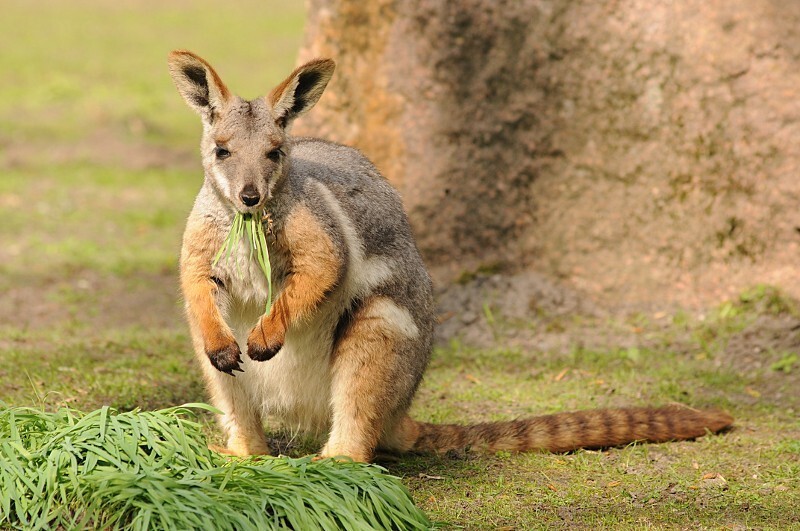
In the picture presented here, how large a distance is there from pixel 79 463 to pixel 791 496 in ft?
9.10

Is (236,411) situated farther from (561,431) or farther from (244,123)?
(561,431)

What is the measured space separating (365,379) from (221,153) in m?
1.08

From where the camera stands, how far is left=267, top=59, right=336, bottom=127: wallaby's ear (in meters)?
4.16

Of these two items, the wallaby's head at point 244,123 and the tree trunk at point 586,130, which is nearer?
the wallaby's head at point 244,123

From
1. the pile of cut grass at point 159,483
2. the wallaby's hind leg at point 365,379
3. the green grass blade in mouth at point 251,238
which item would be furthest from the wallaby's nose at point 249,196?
the pile of cut grass at point 159,483

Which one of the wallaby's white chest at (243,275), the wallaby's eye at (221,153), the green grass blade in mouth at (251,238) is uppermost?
the wallaby's eye at (221,153)

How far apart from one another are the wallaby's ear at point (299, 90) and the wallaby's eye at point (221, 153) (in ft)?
0.86

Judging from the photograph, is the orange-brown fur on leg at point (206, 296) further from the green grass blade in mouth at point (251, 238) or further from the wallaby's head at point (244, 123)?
the wallaby's head at point (244, 123)

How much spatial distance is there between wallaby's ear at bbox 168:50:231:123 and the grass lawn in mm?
1434

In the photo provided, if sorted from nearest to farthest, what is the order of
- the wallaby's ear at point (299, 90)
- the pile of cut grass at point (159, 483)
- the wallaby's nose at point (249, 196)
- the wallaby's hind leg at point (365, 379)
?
the pile of cut grass at point (159, 483)
the wallaby's nose at point (249, 196)
the wallaby's ear at point (299, 90)
the wallaby's hind leg at point (365, 379)

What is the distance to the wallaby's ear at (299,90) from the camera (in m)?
4.16

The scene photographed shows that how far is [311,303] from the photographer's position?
13.7 feet

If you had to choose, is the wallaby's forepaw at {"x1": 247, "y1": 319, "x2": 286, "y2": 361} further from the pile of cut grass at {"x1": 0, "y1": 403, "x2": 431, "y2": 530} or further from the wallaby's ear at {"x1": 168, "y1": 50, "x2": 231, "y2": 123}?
the wallaby's ear at {"x1": 168, "y1": 50, "x2": 231, "y2": 123}

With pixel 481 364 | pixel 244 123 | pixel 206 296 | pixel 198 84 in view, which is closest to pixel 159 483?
pixel 206 296
